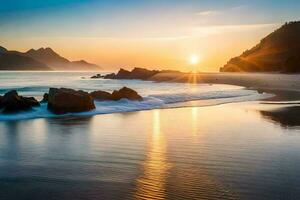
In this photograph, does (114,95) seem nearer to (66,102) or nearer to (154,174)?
(66,102)

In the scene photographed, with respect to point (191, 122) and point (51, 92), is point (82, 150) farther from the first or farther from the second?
point (51, 92)

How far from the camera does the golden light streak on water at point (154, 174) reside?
28.0ft

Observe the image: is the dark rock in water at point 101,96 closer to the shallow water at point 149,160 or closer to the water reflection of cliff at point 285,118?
the shallow water at point 149,160

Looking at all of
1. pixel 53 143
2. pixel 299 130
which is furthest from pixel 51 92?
pixel 299 130

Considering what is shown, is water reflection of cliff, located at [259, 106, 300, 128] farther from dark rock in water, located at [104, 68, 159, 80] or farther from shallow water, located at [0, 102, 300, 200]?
dark rock in water, located at [104, 68, 159, 80]

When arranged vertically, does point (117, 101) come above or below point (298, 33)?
below

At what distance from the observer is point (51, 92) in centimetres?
2491

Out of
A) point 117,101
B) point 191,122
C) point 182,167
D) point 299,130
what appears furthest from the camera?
point 117,101

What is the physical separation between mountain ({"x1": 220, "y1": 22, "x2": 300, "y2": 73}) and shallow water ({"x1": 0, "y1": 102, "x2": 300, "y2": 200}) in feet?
365

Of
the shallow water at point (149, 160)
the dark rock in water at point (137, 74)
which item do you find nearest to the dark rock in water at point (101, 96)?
the shallow water at point (149, 160)

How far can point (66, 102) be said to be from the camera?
2428 centimetres

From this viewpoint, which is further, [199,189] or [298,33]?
[298,33]

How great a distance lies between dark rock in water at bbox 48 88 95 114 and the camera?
24.0 m

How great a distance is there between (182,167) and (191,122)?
9.47 meters
